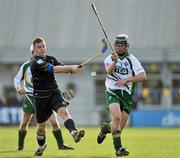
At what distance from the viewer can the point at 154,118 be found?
38.8 meters

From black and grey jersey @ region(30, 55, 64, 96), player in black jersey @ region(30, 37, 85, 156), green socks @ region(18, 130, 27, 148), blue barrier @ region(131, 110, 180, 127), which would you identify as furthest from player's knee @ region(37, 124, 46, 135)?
blue barrier @ region(131, 110, 180, 127)

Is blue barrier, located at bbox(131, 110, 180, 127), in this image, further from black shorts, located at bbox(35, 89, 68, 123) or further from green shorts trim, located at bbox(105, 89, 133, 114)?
black shorts, located at bbox(35, 89, 68, 123)

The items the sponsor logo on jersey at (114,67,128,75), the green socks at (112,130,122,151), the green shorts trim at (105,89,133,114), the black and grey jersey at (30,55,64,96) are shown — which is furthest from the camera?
the sponsor logo on jersey at (114,67,128,75)

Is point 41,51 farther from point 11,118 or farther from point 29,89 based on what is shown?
point 11,118

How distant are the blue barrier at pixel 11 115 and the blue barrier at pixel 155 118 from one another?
5.88m

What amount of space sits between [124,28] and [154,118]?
9796mm

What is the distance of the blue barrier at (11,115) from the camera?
3900cm

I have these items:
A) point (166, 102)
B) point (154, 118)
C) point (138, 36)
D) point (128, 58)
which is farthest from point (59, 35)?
point (128, 58)

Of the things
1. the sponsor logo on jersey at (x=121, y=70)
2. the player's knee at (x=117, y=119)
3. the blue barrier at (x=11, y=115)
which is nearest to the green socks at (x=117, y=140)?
the player's knee at (x=117, y=119)

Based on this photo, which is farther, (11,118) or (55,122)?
(11,118)

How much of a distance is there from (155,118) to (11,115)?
741 centimetres

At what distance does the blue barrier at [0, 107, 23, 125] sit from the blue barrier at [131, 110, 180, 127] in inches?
232

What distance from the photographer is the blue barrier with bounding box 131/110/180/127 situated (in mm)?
38531

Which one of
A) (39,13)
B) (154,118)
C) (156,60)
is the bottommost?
(154,118)
